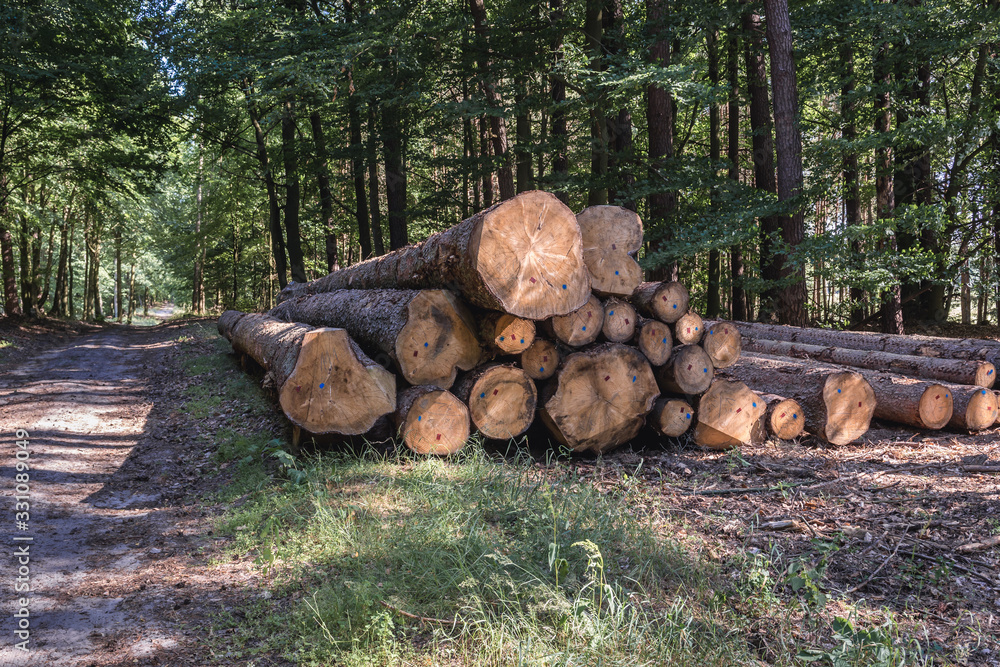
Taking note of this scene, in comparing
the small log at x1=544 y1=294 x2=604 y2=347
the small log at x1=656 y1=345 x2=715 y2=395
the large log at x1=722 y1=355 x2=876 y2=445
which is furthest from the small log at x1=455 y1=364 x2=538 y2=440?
the large log at x1=722 y1=355 x2=876 y2=445

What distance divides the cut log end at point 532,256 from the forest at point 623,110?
4.31 metres

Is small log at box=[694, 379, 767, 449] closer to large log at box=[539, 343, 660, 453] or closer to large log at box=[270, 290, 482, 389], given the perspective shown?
large log at box=[539, 343, 660, 453]

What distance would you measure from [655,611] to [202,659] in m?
2.10

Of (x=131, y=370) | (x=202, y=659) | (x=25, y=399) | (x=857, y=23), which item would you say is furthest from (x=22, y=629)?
(x=857, y=23)

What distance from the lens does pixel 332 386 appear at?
496 centimetres

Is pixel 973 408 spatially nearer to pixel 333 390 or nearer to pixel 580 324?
pixel 580 324

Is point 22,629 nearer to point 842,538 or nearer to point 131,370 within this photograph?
point 842,538

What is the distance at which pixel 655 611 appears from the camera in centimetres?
282

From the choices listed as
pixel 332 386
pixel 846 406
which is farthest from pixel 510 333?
pixel 846 406

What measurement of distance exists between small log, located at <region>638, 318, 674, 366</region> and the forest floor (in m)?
0.93

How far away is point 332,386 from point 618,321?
2.80m

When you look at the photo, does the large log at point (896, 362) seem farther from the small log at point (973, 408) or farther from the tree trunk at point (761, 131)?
the tree trunk at point (761, 131)

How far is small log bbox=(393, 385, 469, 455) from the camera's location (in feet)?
16.5

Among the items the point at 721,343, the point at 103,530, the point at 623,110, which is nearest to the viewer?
the point at 103,530
